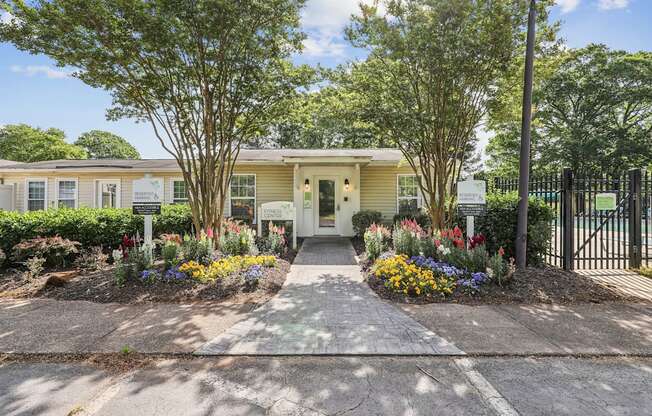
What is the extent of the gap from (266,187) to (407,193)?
511 centimetres

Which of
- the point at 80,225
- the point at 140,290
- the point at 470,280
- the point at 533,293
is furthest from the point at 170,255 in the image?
the point at 533,293

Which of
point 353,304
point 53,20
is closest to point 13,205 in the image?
point 53,20

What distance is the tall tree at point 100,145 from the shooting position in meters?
43.1

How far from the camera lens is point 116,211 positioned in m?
7.26

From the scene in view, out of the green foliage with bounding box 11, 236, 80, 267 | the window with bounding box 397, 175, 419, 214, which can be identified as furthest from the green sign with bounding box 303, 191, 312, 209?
the green foliage with bounding box 11, 236, 80, 267

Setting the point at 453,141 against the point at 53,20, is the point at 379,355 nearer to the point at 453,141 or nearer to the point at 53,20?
the point at 453,141

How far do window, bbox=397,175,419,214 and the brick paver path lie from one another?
608 cm

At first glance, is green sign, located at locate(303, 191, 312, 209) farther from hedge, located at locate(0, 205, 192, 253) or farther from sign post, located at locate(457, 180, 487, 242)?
sign post, located at locate(457, 180, 487, 242)

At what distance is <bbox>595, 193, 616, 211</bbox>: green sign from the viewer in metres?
6.16

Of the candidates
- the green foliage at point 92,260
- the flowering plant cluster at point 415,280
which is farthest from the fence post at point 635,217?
the green foliage at point 92,260

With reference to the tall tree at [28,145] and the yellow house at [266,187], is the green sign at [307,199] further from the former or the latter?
the tall tree at [28,145]

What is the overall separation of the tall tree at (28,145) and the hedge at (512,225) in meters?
39.2

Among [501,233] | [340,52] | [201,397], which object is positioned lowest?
[201,397]

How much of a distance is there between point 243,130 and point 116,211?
3.67 meters
